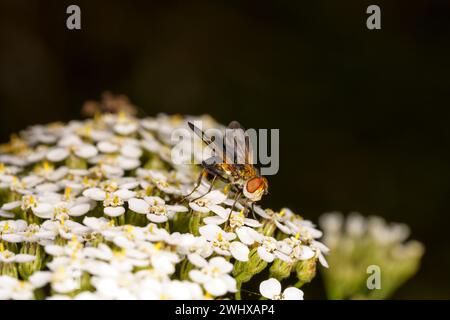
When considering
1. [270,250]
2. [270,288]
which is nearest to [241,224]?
[270,250]

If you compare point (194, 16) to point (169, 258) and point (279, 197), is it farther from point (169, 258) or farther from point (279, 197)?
point (169, 258)

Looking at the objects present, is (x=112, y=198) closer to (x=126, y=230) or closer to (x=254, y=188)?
(x=126, y=230)

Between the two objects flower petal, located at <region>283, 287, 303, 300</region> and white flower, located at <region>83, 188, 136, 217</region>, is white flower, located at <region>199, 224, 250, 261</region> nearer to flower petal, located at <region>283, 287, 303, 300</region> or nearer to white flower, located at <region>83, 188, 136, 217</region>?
flower petal, located at <region>283, 287, 303, 300</region>

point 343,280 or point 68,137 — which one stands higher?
point 68,137

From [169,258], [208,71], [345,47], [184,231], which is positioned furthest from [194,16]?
[169,258]

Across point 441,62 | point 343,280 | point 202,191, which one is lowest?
point 343,280

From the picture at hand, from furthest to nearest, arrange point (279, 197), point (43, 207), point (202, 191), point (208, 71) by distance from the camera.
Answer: point (208, 71) < point (279, 197) < point (202, 191) < point (43, 207)

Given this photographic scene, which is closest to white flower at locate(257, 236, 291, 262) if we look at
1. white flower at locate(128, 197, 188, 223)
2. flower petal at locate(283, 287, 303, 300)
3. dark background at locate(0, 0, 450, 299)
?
flower petal at locate(283, 287, 303, 300)
